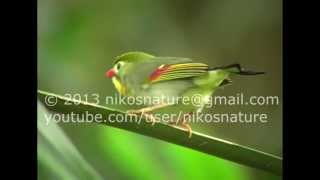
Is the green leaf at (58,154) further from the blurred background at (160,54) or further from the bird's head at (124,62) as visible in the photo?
the bird's head at (124,62)

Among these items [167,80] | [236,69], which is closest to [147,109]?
[167,80]

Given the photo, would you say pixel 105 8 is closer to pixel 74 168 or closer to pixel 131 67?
pixel 131 67

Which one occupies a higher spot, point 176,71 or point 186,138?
point 176,71

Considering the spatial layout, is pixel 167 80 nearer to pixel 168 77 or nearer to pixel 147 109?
pixel 168 77

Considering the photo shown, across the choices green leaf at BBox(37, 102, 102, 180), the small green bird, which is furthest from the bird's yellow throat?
green leaf at BBox(37, 102, 102, 180)
